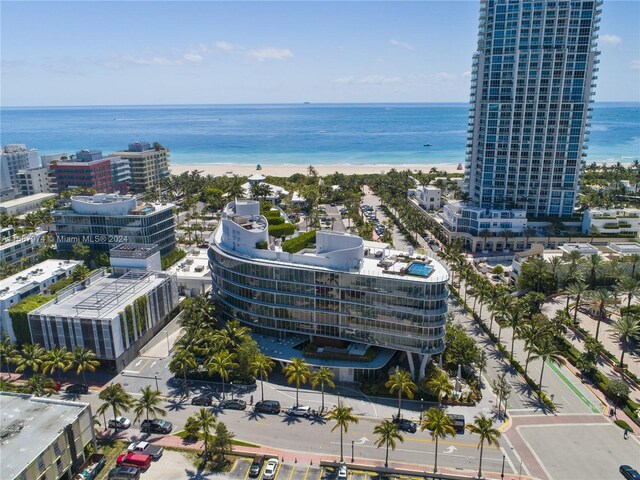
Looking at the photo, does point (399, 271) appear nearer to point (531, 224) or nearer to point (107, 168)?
point (531, 224)

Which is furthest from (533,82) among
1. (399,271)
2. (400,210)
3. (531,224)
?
(399,271)

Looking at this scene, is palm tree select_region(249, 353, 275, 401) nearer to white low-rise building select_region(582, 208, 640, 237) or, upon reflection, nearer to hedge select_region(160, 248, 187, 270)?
hedge select_region(160, 248, 187, 270)

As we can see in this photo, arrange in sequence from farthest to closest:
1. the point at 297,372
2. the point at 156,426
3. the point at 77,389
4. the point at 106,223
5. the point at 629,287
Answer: the point at 106,223, the point at 629,287, the point at 77,389, the point at 297,372, the point at 156,426

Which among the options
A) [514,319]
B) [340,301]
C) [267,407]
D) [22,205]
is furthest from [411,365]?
[22,205]

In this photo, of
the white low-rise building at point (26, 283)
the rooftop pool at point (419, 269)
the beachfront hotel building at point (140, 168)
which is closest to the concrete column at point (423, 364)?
the rooftop pool at point (419, 269)

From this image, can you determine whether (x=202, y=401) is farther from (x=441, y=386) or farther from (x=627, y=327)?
(x=627, y=327)

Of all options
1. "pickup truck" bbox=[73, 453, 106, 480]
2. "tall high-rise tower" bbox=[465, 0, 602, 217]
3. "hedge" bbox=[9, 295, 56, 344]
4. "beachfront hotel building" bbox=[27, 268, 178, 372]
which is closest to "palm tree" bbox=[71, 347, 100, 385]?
"beachfront hotel building" bbox=[27, 268, 178, 372]
